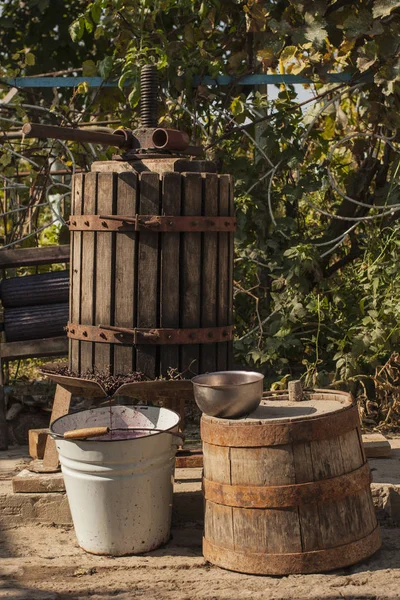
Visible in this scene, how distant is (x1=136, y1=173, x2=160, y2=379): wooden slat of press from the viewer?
414cm

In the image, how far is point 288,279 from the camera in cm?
587

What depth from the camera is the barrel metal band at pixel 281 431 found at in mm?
3535

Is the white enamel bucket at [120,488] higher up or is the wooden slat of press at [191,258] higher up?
the wooden slat of press at [191,258]

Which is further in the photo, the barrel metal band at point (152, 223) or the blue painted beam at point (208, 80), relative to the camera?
the blue painted beam at point (208, 80)

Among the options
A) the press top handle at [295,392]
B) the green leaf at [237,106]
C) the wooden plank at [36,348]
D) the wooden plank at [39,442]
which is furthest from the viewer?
the green leaf at [237,106]

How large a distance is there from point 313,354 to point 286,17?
2237mm

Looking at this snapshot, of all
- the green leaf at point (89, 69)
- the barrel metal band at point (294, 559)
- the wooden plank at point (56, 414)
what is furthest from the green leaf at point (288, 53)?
the barrel metal band at point (294, 559)

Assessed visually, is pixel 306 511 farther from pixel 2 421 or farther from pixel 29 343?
pixel 2 421

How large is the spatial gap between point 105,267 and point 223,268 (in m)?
0.56

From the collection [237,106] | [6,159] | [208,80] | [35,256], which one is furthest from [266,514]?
[6,159]

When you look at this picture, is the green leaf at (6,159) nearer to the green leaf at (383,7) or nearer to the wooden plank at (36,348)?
the wooden plank at (36,348)

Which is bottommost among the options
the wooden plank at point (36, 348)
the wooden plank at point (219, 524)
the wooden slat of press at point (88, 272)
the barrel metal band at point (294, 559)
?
the barrel metal band at point (294, 559)

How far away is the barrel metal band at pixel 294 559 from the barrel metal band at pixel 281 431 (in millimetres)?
437

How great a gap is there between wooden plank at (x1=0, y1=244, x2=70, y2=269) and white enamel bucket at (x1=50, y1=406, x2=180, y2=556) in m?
1.68
